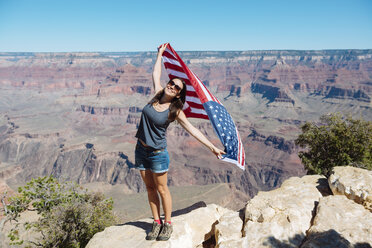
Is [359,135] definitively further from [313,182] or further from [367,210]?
[367,210]

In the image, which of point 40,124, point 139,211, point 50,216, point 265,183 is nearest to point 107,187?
point 139,211

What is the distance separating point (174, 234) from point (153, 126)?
3.19 m

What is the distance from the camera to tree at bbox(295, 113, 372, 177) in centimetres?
1728

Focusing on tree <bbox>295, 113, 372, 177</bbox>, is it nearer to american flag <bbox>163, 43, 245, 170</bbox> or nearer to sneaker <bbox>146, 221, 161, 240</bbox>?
american flag <bbox>163, 43, 245, 170</bbox>

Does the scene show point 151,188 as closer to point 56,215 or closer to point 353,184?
point 353,184

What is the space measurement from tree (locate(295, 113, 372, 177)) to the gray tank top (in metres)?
15.9

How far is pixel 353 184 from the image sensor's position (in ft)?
22.5

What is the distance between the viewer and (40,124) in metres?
169

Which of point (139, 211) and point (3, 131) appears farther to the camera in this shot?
point (3, 131)

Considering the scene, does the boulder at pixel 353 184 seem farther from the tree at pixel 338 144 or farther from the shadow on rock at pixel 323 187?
the tree at pixel 338 144

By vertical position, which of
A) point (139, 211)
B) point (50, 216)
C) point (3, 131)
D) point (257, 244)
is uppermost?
A: point (257, 244)

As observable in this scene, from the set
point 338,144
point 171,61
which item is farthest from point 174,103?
point 338,144

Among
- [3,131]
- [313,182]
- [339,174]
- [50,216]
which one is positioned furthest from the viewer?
[3,131]

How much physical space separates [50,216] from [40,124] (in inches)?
7340
